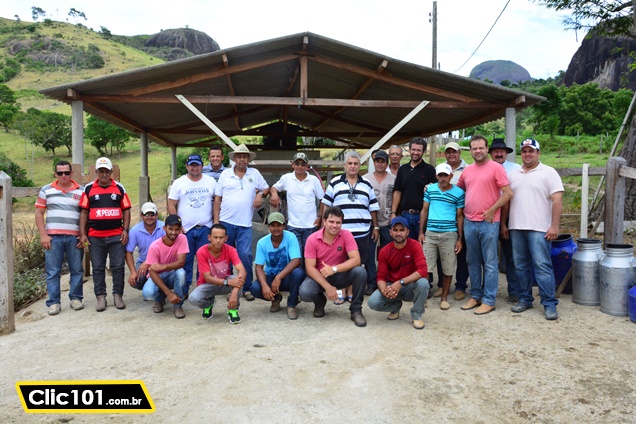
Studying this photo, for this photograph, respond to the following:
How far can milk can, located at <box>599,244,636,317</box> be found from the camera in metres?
4.77

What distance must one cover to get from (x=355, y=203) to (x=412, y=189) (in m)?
0.77

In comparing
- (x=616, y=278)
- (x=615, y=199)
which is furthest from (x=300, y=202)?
(x=615, y=199)

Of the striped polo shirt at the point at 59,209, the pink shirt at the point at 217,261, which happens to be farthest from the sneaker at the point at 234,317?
the striped polo shirt at the point at 59,209

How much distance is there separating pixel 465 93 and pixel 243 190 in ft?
14.0

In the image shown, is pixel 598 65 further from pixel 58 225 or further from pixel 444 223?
pixel 58 225

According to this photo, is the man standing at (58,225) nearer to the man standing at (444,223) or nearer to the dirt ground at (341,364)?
the dirt ground at (341,364)

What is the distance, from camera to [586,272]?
5.16 metres

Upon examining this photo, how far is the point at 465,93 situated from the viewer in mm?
7723

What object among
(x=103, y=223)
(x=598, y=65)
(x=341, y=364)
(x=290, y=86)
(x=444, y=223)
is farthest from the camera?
(x=598, y=65)

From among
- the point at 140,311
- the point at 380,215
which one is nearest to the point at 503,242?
the point at 380,215

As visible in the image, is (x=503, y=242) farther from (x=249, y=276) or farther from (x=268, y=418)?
(x=268, y=418)

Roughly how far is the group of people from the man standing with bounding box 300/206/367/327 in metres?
0.01

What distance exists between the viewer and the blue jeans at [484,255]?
16.2 ft

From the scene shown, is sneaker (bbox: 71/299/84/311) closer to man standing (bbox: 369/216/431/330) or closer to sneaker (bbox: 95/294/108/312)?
sneaker (bbox: 95/294/108/312)
